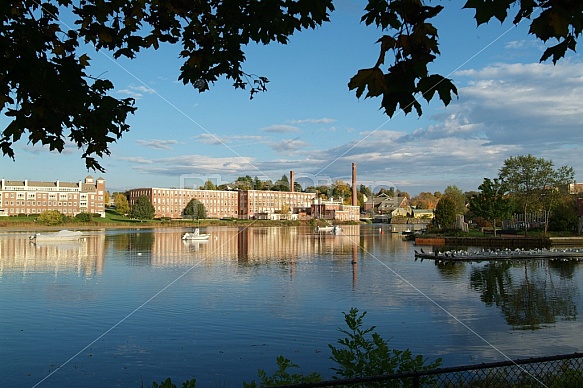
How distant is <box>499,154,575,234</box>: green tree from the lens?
200 ft

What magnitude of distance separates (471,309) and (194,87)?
59.6 ft

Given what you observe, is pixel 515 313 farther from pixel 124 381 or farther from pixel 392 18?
pixel 392 18

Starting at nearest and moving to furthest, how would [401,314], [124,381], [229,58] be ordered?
[229,58], [124,381], [401,314]

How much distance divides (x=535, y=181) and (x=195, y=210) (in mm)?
106349

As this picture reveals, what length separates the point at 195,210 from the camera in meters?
150

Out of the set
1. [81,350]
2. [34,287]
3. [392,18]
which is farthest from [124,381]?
[34,287]

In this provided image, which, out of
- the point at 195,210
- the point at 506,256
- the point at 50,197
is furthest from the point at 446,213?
the point at 50,197

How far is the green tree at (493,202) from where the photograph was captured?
63.7 m

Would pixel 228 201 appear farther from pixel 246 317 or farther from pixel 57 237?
pixel 246 317

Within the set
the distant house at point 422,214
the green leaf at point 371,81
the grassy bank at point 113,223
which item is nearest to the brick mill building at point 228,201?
the grassy bank at point 113,223

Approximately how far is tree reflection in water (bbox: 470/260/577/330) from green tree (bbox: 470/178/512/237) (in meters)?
25.2

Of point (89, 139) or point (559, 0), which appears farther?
point (89, 139)

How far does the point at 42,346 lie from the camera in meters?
15.5

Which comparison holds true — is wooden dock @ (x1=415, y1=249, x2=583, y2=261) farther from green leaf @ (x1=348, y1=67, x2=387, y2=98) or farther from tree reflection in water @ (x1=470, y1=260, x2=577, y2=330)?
green leaf @ (x1=348, y1=67, x2=387, y2=98)
